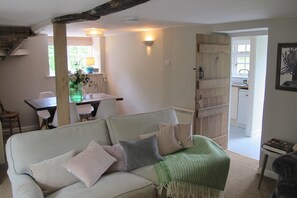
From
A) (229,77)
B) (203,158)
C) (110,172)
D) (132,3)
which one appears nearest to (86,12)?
(132,3)

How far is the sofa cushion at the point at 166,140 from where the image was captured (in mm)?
3070

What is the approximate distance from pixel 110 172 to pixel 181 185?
70 centimetres

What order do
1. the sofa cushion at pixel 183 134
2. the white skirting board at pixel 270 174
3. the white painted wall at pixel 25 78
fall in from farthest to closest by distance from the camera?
1. the white painted wall at pixel 25 78
2. the white skirting board at pixel 270 174
3. the sofa cushion at pixel 183 134

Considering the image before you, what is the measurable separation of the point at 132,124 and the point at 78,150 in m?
0.71

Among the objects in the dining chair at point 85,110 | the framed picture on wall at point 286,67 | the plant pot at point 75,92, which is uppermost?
the framed picture on wall at point 286,67

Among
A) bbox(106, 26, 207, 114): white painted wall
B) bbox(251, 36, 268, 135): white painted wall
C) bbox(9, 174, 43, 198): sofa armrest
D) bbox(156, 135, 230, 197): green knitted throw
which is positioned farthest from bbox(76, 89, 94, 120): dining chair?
bbox(251, 36, 268, 135): white painted wall

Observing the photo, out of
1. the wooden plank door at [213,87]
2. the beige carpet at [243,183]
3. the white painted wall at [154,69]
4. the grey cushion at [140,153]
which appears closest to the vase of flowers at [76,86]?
the white painted wall at [154,69]

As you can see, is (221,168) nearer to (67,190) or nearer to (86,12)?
(67,190)

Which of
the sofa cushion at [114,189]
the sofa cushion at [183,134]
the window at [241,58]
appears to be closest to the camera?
the sofa cushion at [114,189]

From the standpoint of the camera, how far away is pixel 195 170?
109 inches

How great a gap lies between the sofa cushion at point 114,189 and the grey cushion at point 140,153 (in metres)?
0.18

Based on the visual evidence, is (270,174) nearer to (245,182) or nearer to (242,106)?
(245,182)

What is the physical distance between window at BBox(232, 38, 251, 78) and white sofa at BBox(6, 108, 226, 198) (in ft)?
14.1

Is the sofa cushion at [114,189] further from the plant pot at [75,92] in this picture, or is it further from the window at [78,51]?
the window at [78,51]
